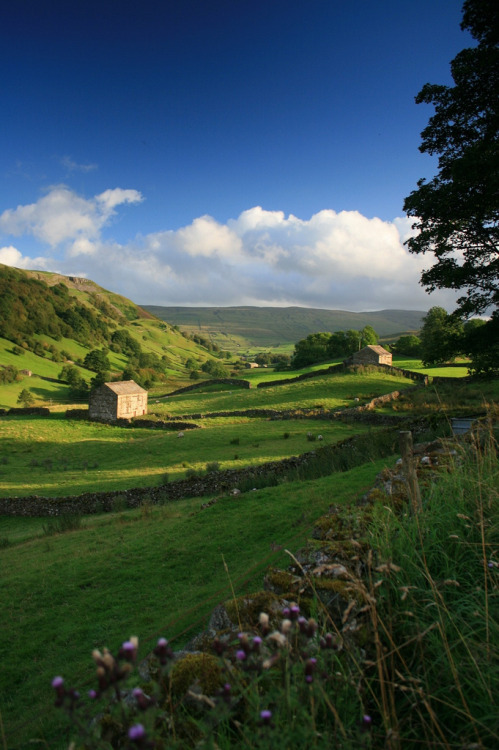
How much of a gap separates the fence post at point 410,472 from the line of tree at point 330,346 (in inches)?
3059

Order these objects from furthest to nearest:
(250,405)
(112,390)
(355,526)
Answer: (112,390), (250,405), (355,526)

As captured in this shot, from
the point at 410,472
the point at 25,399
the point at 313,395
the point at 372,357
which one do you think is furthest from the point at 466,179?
the point at 25,399

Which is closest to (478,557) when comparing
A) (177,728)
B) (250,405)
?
(177,728)

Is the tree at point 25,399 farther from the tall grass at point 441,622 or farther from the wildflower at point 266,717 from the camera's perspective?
the wildflower at point 266,717

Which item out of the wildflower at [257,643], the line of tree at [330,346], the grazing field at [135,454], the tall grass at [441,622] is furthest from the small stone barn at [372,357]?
the wildflower at [257,643]

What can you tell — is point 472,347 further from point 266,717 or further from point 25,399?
point 25,399

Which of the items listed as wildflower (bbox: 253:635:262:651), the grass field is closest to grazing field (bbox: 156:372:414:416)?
the grass field

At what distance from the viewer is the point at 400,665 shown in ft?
9.87

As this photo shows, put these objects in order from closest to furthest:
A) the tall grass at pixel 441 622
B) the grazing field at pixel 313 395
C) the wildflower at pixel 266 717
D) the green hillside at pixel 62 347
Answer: the wildflower at pixel 266 717
the tall grass at pixel 441 622
the grazing field at pixel 313 395
the green hillside at pixel 62 347

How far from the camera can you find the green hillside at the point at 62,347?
87.5m

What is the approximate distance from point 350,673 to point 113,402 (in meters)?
51.3

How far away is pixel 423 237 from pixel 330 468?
10.3 metres

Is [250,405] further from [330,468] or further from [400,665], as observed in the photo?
[400,665]

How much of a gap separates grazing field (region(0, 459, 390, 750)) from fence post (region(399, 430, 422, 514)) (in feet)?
6.92
